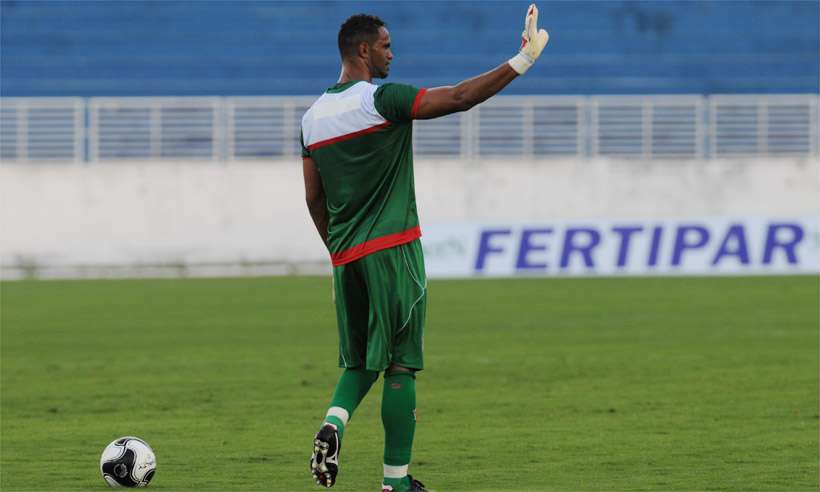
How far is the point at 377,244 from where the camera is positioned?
5.97 metres

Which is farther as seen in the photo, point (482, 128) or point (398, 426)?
point (482, 128)

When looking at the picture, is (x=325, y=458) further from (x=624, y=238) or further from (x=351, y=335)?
(x=624, y=238)

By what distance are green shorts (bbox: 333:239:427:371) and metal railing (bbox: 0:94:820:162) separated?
1868 centimetres

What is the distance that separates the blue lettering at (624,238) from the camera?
2236 centimetres

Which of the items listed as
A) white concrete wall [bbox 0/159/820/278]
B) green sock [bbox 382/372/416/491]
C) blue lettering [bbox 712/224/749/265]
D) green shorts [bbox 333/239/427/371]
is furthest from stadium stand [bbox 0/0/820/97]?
green sock [bbox 382/372/416/491]

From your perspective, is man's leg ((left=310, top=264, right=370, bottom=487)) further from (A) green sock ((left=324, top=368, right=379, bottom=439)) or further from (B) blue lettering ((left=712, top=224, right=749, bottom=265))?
(B) blue lettering ((left=712, top=224, right=749, bottom=265))

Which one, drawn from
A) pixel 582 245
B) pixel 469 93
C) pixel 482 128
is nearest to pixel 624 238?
pixel 582 245

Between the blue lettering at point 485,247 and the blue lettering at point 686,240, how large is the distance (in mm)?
2488

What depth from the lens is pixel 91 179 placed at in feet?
79.2

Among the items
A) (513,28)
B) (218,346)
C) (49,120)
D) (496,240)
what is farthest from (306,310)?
(513,28)

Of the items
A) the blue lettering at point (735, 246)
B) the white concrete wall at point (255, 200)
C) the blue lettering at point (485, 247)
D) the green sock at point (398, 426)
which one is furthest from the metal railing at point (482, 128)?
the green sock at point (398, 426)

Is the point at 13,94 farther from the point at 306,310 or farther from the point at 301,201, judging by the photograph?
the point at 306,310

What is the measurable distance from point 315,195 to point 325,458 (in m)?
1.22

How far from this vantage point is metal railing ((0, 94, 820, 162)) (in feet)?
81.1
